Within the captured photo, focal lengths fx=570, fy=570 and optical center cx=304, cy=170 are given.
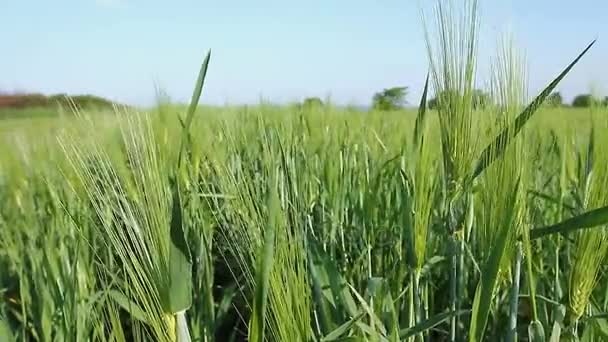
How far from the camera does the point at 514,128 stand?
0.45m

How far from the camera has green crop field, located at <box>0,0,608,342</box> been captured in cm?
39

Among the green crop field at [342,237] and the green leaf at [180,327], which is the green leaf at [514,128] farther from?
the green leaf at [180,327]

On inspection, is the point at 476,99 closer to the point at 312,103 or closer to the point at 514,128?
the point at 514,128

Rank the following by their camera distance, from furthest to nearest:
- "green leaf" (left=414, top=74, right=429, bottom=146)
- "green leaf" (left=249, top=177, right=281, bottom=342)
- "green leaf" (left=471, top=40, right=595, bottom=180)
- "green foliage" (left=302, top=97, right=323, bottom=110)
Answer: "green foliage" (left=302, top=97, right=323, bottom=110)
"green leaf" (left=414, top=74, right=429, bottom=146)
"green leaf" (left=471, top=40, right=595, bottom=180)
"green leaf" (left=249, top=177, right=281, bottom=342)

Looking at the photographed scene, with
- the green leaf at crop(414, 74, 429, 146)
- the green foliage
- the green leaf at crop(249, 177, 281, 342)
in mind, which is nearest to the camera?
the green leaf at crop(249, 177, 281, 342)

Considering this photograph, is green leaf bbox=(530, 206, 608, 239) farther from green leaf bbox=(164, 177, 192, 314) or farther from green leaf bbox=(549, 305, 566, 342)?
green leaf bbox=(164, 177, 192, 314)

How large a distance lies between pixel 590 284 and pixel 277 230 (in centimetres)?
29

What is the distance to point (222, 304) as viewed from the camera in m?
0.80

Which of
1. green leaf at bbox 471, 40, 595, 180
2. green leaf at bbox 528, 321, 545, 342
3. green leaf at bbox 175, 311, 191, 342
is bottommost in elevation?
green leaf at bbox 528, 321, 545, 342

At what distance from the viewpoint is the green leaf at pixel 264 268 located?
0.34 m

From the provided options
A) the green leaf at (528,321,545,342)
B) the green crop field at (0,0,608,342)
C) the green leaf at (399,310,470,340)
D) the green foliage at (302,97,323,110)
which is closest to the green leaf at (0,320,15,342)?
the green crop field at (0,0,608,342)

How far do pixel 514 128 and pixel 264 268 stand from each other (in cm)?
24

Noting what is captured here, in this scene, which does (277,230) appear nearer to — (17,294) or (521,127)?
(521,127)

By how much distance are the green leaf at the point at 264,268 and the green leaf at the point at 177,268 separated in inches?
2.0
